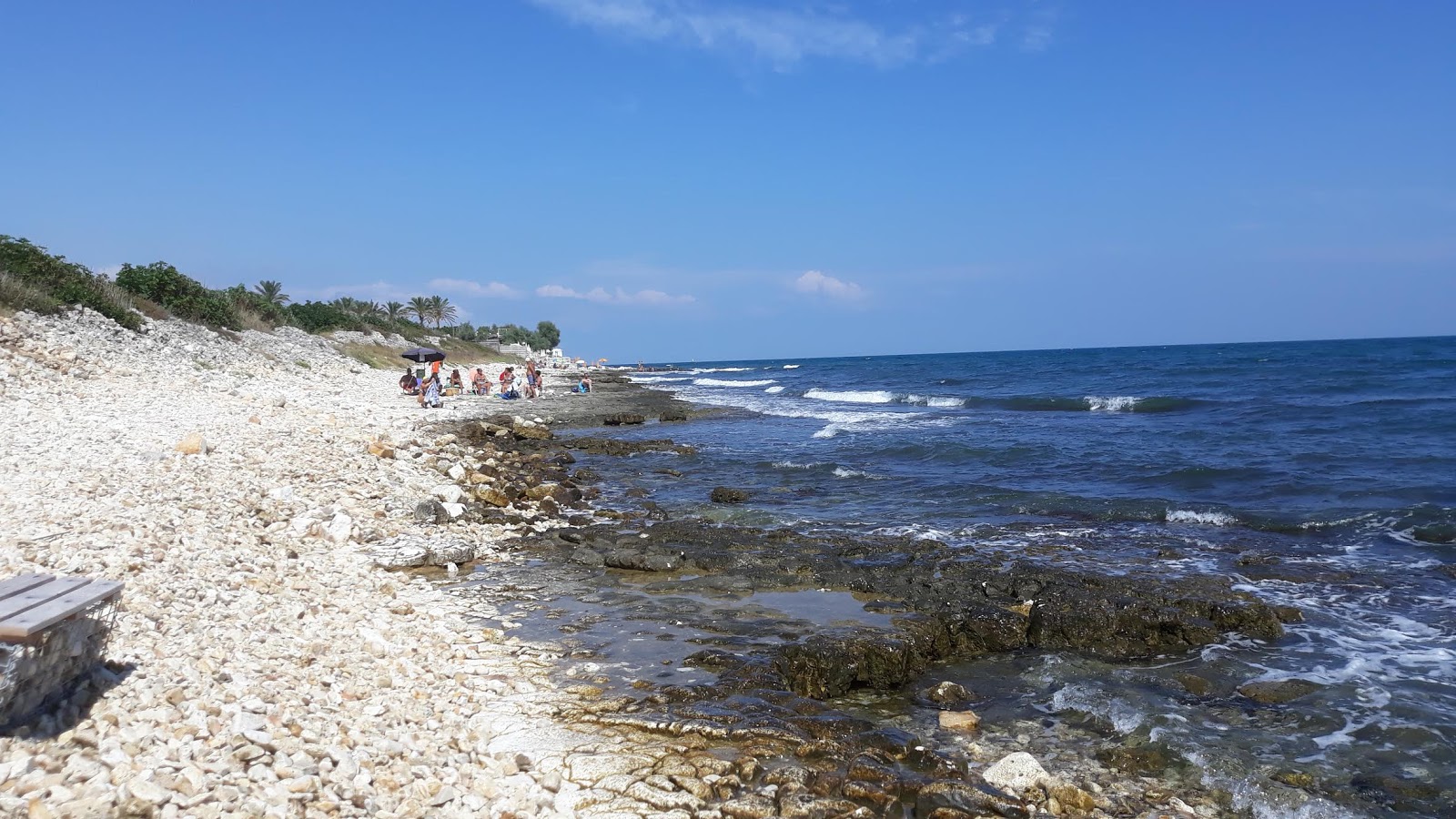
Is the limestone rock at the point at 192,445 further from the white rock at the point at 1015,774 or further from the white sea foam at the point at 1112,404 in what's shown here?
the white sea foam at the point at 1112,404

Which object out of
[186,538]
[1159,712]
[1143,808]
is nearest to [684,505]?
[186,538]

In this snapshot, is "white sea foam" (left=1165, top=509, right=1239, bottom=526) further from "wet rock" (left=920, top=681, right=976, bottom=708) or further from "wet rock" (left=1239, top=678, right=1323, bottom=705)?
"wet rock" (left=920, top=681, right=976, bottom=708)

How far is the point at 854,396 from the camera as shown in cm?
4806

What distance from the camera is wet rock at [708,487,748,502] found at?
14.8m

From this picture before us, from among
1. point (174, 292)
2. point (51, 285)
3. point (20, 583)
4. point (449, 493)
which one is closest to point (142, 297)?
point (174, 292)

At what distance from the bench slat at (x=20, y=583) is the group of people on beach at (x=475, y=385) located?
77.8ft

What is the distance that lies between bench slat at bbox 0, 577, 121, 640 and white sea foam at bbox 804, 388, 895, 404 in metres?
39.5

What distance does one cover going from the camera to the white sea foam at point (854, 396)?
144 feet

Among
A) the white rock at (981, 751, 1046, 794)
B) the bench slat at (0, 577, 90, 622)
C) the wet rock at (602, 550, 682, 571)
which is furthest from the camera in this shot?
the wet rock at (602, 550, 682, 571)

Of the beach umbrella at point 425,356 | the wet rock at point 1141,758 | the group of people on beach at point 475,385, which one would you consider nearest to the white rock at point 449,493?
the wet rock at point 1141,758

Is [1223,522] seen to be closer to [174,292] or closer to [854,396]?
[854,396]

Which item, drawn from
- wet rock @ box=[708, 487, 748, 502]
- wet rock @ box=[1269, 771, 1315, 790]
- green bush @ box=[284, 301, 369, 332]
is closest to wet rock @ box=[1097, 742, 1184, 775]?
wet rock @ box=[1269, 771, 1315, 790]

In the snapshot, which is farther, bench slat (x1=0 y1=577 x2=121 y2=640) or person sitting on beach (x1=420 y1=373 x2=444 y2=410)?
person sitting on beach (x1=420 y1=373 x2=444 y2=410)

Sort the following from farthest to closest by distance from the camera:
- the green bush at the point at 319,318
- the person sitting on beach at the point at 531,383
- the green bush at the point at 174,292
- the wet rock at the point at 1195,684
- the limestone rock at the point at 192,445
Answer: the green bush at the point at 319,318, the person sitting on beach at the point at 531,383, the green bush at the point at 174,292, the limestone rock at the point at 192,445, the wet rock at the point at 1195,684
